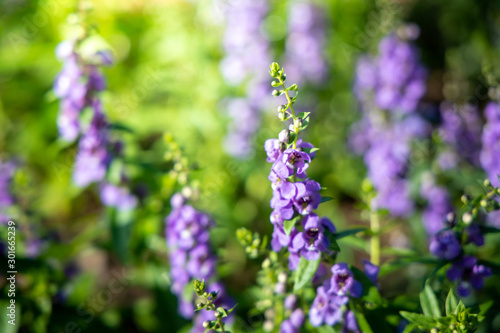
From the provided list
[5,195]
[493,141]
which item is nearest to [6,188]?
[5,195]

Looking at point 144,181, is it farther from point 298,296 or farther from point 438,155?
point 438,155

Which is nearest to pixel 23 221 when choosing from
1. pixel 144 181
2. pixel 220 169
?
pixel 144 181

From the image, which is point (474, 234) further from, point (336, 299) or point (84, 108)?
point (84, 108)

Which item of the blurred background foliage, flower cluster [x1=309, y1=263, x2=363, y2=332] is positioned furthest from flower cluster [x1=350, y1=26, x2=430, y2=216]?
flower cluster [x1=309, y1=263, x2=363, y2=332]

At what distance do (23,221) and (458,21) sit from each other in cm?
602

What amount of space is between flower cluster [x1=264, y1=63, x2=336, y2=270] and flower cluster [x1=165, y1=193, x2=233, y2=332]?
74 centimetres

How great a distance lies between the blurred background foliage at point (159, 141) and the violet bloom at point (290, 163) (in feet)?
3.97

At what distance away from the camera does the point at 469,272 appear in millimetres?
2312

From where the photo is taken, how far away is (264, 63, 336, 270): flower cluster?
6.18 feet

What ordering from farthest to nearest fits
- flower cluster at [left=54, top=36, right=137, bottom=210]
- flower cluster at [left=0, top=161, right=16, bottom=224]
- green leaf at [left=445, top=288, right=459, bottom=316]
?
flower cluster at [left=0, top=161, right=16, bottom=224] → flower cluster at [left=54, top=36, right=137, bottom=210] → green leaf at [left=445, top=288, right=459, bottom=316]

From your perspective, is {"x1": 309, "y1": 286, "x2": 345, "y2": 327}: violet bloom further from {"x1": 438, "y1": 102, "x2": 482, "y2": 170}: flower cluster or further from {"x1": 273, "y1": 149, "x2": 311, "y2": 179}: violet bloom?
{"x1": 438, "y1": 102, "x2": 482, "y2": 170}: flower cluster

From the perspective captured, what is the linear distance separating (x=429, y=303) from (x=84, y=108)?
2.44 meters

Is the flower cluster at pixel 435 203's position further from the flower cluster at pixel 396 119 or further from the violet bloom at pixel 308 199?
the violet bloom at pixel 308 199

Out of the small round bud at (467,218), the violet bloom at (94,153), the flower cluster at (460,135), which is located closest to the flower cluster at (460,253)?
the small round bud at (467,218)
